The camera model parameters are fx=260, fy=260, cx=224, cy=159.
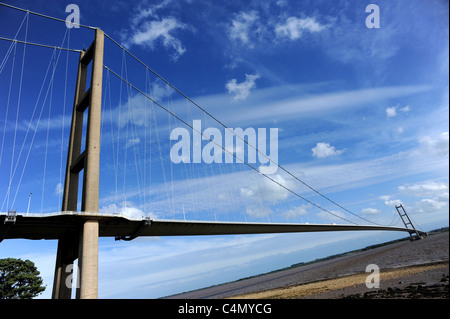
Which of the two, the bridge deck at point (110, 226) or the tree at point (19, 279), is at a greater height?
the bridge deck at point (110, 226)

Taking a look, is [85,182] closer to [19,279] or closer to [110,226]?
[110,226]

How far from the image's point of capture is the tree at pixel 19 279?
1027 inches

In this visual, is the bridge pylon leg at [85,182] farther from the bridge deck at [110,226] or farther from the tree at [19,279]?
the tree at [19,279]

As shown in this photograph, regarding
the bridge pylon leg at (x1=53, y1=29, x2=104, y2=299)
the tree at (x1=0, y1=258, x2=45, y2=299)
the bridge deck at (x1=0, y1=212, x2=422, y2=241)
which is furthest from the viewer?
the tree at (x1=0, y1=258, x2=45, y2=299)

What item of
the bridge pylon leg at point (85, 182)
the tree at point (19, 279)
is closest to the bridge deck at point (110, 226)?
the bridge pylon leg at point (85, 182)

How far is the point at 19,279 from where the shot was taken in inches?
1078

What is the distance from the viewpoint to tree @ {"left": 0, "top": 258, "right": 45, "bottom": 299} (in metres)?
26.1

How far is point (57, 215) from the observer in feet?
44.1

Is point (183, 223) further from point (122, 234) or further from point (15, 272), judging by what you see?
point (15, 272)

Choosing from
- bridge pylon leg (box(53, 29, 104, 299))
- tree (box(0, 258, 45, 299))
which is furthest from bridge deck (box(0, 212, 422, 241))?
tree (box(0, 258, 45, 299))

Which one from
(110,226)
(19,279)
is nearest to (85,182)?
(110,226)

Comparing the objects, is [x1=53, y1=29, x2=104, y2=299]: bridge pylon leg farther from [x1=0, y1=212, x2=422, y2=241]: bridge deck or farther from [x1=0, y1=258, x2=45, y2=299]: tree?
[x1=0, y1=258, x2=45, y2=299]: tree
